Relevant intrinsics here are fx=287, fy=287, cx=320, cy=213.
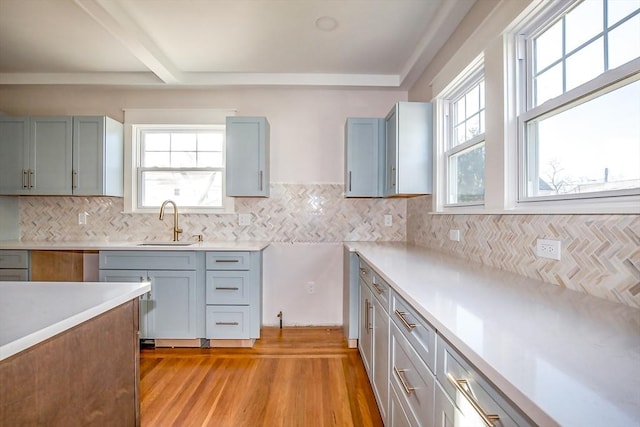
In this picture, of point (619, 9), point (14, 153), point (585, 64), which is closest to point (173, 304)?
point (14, 153)

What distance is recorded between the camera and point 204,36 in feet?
7.63

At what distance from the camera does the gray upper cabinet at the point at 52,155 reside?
2764mm

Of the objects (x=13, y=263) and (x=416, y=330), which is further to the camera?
(x=13, y=263)

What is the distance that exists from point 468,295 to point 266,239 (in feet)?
7.65

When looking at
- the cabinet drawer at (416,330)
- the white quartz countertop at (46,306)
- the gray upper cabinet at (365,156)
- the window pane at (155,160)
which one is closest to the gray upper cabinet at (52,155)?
the window pane at (155,160)

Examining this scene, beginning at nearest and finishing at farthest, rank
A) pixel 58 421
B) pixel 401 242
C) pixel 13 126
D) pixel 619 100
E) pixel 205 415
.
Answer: pixel 58 421
pixel 619 100
pixel 205 415
pixel 13 126
pixel 401 242

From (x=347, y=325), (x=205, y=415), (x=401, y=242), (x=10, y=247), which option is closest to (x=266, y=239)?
(x=347, y=325)

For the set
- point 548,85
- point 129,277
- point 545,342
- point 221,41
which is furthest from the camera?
point 129,277

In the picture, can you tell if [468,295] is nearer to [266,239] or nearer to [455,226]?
[455,226]

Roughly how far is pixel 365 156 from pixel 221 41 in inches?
62.2

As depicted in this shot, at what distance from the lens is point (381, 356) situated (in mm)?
1587

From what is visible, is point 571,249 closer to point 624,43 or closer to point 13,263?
point 624,43

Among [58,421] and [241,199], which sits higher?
[241,199]

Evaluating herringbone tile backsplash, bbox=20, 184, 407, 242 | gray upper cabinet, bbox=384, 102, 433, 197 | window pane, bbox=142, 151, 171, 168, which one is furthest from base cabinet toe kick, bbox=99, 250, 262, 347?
A: gray upper cabinet, bbox=384, 102, 433, 197
